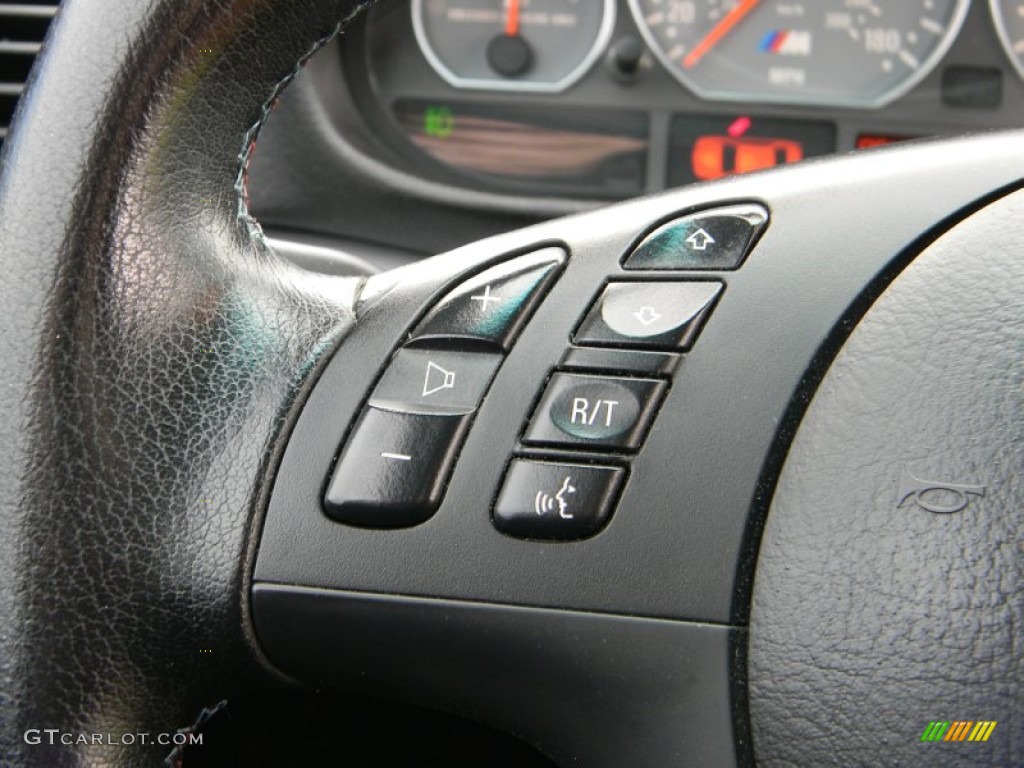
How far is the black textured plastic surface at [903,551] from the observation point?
1.93 ft

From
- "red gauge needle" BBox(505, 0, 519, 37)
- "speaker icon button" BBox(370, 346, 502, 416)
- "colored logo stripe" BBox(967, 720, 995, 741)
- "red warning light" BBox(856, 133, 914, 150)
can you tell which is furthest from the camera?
"red gauge needle" BBox(505, 0, 519, 37)

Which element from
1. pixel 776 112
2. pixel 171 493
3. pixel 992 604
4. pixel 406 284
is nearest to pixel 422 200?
pixel 776 112

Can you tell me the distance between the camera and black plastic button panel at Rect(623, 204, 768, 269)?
0.70 m

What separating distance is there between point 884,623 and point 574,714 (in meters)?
0.16

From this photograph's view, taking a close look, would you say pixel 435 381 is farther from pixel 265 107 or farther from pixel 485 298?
pixel 265 107

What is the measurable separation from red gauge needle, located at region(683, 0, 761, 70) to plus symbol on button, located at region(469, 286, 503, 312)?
1.59 metres

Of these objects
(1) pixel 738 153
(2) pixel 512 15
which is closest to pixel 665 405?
(1) pixel 738 153

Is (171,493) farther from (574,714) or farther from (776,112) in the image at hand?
(776,112)

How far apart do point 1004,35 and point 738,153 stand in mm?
456

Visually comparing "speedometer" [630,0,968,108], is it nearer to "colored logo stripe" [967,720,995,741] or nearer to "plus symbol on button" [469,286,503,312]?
"plus symbol on button" [469,286,503,312]

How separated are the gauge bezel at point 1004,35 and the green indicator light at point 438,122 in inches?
33.6

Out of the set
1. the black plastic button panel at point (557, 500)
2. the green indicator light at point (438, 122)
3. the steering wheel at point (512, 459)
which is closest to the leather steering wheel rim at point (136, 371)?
the steering wheel at point (512, 459)

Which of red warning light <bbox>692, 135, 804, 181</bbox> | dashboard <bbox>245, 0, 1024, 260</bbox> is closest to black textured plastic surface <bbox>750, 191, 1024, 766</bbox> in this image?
dashboard <bbox>245, 0, 1024, 260</bbox>

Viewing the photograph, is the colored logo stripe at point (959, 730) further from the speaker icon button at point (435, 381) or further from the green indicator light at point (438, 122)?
the green indicator light at point (438, 122)
